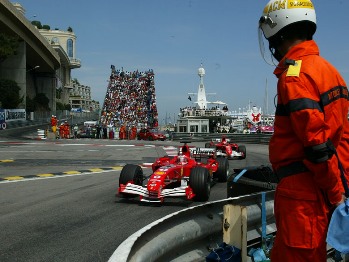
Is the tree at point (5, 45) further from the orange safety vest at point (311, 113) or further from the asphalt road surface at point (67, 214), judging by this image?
the orange safety vest at point (311, 113)

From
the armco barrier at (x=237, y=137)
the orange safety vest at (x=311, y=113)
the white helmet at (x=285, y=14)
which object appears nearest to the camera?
the orange safety vest at (x=311, y=113)

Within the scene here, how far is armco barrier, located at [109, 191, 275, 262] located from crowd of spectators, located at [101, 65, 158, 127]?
49.2m

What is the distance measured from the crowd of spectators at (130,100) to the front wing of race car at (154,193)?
4597 centimetres

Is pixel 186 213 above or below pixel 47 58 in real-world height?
below

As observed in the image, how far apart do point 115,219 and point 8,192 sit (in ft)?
10.1

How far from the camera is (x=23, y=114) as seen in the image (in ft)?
133

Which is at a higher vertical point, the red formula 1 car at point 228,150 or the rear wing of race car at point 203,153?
the rear wing of race car at point 203,153

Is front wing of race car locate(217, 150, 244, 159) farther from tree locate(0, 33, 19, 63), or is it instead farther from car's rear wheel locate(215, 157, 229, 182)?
tree locate(0, 33, 19, 63)

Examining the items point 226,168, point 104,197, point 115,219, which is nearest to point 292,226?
point 115,219

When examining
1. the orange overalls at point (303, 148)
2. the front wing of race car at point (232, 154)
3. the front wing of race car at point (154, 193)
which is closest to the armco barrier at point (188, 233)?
the orange overalls at point (303, 148)

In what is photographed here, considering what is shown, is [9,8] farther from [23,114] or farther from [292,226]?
[292,226]

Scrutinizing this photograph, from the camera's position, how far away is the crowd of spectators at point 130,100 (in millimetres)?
55375

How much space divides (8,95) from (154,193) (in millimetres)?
37114

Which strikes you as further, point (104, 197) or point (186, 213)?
point (104, 197)
